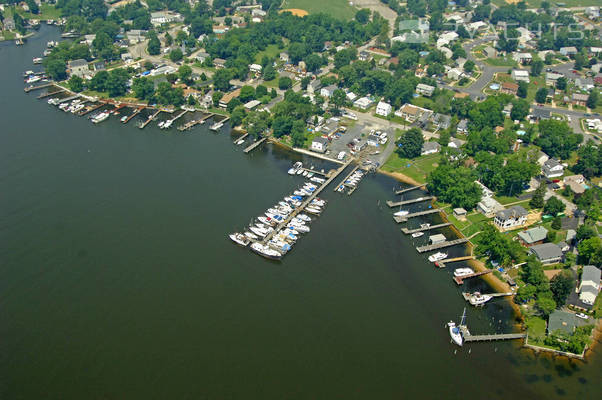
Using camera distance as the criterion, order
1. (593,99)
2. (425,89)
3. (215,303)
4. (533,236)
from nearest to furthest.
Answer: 1. (215,303)
2. (533,236)
3. (593,99)
4. (425,89)

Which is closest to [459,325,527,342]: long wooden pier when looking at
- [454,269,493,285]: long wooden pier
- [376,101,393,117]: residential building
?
[454,269,493,285]: long wooden pier

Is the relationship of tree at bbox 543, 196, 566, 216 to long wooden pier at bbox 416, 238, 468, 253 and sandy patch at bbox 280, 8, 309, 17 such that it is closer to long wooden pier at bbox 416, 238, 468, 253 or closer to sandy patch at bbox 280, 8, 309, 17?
long wooden pier at bbox 416, 238, 468, 253

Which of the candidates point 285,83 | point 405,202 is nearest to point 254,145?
point 285,83

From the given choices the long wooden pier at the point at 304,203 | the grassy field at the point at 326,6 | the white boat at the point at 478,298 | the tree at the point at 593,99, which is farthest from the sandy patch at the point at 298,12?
the white boat at the point at 478,298

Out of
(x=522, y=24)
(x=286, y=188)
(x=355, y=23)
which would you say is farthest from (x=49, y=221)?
(x=522, y=24)

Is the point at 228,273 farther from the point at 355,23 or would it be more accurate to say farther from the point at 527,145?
the point at 355,23

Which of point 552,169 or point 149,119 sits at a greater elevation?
point 149,119

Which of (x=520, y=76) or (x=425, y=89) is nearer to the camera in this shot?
(x=425, y=89)

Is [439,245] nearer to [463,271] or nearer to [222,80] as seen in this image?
[463,271]
